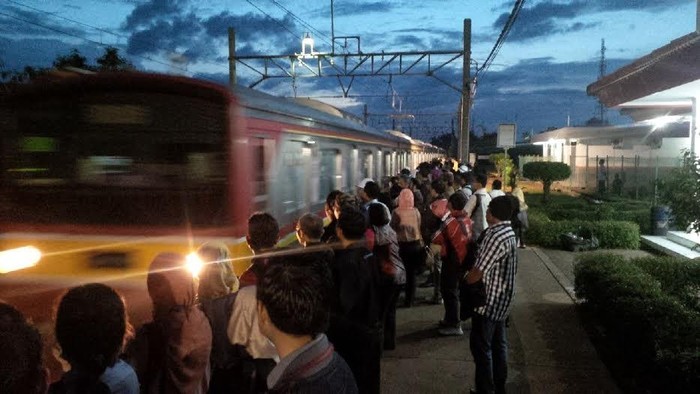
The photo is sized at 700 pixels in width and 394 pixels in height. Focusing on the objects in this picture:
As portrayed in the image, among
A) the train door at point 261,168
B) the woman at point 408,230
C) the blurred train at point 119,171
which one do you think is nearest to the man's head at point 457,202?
the woman at point 408,230

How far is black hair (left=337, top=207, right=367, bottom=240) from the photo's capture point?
463 cm

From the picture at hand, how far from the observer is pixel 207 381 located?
3.45m

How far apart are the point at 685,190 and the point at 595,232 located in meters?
8.47

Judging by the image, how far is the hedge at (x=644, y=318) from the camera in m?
4.96

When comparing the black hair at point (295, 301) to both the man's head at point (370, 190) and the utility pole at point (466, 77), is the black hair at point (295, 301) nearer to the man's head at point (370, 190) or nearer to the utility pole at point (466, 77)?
the man's head at point (370, 190)

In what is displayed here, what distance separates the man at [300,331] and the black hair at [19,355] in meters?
0.75

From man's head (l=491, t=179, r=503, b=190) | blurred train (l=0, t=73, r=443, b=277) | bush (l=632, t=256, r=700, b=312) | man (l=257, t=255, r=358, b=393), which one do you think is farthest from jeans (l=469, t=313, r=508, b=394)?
man's head (l=491, t=179, r=503, b=190)

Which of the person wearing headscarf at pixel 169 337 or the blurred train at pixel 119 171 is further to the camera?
the blurred train at pixel 119 171

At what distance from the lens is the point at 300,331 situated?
2246 mm

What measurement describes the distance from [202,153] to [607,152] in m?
31.1

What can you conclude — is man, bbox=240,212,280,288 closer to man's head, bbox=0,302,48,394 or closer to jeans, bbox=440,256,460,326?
man's head, bbox=0,302,48,394

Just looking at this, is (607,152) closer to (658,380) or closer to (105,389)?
(658,380)

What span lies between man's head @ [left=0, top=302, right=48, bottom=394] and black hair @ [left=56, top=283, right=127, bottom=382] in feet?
0.78

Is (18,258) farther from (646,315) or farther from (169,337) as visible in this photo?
(646,315)
